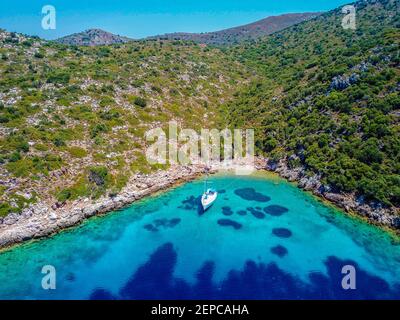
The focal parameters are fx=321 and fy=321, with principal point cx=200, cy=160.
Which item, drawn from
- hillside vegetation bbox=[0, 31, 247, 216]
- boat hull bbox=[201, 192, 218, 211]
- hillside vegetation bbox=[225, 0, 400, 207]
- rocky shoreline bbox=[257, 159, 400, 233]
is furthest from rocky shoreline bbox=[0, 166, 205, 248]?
hillside vegetation bbox=[225, 0, 400, 207]

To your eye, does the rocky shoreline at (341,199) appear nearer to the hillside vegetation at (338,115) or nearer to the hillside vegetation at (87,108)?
Answer: the hillside vegetation at (338,115)

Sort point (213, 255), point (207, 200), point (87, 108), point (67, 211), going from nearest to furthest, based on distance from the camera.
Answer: point (213, 255)
point (67, 211)
point (207, 200)
point (87, 108)

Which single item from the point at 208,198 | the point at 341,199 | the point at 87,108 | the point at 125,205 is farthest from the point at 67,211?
the point at 341,199

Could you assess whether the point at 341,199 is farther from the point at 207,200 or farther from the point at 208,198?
the point at 207,200

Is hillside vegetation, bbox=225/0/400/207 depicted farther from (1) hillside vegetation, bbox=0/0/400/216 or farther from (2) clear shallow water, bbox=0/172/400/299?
(2) clear shallow water, bbox=0/172/400/299
